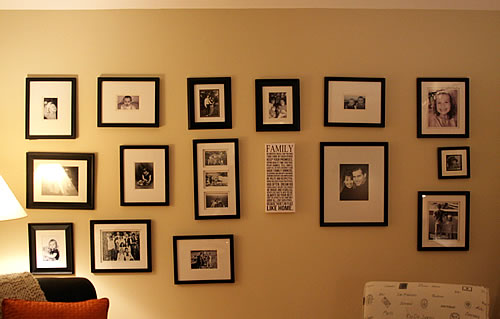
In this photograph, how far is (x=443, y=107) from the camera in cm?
247

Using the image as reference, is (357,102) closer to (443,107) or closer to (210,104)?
(443,107)

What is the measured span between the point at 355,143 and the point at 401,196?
1.53 feet

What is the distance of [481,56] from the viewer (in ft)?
8.18

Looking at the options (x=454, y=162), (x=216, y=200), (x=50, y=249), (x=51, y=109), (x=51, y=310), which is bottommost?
(x=51, y=310)

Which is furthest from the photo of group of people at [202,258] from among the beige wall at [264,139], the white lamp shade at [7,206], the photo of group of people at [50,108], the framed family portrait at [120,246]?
the photo of group of people at [50,108]

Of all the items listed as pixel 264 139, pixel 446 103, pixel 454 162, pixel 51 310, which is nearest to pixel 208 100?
pixel 264 139

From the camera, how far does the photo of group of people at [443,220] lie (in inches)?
97.1

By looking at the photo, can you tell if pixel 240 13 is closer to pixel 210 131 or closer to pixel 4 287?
pixel 210 131

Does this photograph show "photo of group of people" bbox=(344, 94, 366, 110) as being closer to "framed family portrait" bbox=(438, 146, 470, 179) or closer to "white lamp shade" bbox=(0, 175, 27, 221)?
"framed family portrait" bbox=(438, 146, 470, 179)

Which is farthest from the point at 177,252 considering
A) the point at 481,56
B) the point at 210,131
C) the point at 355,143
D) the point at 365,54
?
the point at 481,56

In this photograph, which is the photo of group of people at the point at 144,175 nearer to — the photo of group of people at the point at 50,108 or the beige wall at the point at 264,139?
the beige wall at the point at 264,139

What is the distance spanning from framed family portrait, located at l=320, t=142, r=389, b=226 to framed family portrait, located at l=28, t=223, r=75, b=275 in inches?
66.0

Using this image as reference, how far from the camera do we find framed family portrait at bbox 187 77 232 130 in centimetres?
244

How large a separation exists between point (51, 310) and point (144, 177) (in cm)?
91
